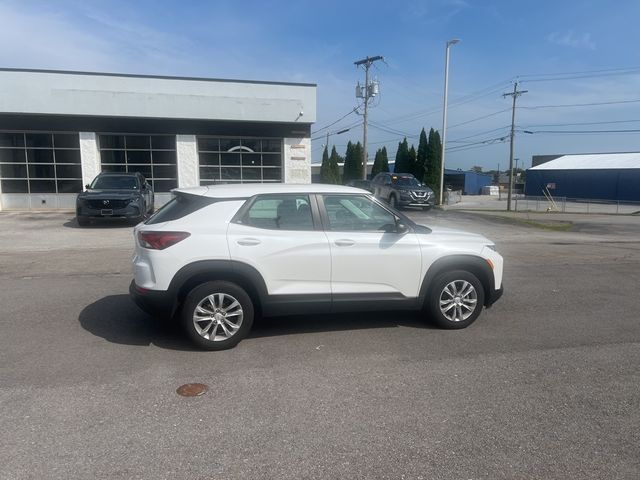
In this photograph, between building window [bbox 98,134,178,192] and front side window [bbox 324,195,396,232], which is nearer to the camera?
front side window [bbox 324,195,396,232]

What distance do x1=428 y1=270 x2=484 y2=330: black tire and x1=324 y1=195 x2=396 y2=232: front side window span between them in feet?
2.92

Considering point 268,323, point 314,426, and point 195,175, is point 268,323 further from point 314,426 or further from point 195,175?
point 195,175

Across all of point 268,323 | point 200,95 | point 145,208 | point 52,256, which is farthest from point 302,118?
point 268,323

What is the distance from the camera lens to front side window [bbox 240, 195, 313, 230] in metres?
5.29

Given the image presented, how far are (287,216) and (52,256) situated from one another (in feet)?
25.4

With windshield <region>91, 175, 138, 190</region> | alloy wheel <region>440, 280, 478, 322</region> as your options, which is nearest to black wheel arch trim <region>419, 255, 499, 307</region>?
alloy wheel <region>440, 280, 478, 322</region>

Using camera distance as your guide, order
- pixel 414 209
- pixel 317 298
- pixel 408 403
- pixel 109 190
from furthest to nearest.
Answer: pixel 414 209 → pixel 109 190 → pixel 317 298 → pixel 408 403

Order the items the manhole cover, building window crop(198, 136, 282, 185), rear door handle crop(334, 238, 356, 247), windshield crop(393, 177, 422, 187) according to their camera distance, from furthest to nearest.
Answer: windshield crop(393, 177, 422, 187) → building window crop(198, 136, 282, 185) → rear door handle crop(334, 238, 356, 247) → the manhole cover

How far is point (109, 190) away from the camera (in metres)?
16.7

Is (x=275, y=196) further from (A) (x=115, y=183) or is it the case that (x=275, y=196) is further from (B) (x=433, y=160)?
(B) (x=433, y=160)

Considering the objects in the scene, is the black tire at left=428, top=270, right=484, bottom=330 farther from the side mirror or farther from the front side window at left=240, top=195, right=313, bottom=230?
the front side window at left=240, top=195, right=313, bottom=230

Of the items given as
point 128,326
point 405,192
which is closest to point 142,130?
point 405,192

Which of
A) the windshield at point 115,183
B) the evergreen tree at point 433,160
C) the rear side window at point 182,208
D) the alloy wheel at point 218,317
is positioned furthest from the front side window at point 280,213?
the evergreen tree at point 433,160

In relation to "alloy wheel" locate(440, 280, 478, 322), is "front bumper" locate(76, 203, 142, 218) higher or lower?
higher
